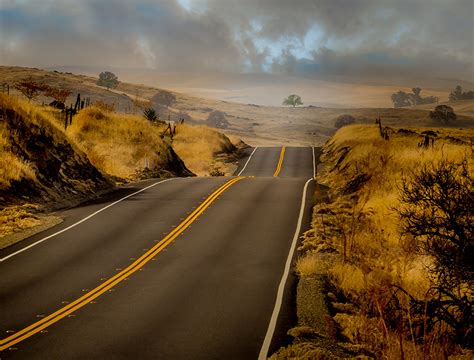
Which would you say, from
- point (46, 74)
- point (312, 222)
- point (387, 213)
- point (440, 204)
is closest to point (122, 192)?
point (312, 222)

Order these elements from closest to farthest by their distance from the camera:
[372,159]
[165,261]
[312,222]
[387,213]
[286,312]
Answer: [286,312] < [165,261] < [387,213] < [312,222] < [372,159]

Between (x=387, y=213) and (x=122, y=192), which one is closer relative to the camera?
(x=387, y=213)

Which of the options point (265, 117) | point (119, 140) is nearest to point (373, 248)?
point (119, 140)

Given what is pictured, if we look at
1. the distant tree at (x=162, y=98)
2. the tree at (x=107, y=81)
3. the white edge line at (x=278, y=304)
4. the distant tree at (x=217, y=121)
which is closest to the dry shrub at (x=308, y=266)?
the white edge line at (x=278, y=304)

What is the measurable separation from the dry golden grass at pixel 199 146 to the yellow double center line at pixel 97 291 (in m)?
34.2

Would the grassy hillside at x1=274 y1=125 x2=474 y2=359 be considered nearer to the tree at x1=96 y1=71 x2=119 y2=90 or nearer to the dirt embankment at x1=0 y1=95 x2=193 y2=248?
the dirt embankment at x1=0 y1=95 x2=193 y2=248

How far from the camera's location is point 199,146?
214 feet

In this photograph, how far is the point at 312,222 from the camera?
21641mm

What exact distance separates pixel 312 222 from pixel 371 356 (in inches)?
478

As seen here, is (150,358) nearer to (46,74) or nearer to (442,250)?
(442,250)

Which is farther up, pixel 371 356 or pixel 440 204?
pixel 440 204

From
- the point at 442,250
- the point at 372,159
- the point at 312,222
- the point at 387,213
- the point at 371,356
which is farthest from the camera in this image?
the point at 372,159

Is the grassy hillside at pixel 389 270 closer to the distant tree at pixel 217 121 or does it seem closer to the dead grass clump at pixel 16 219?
the dead grass clump at pixel 16 219

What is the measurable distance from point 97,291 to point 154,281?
1.57 metres
